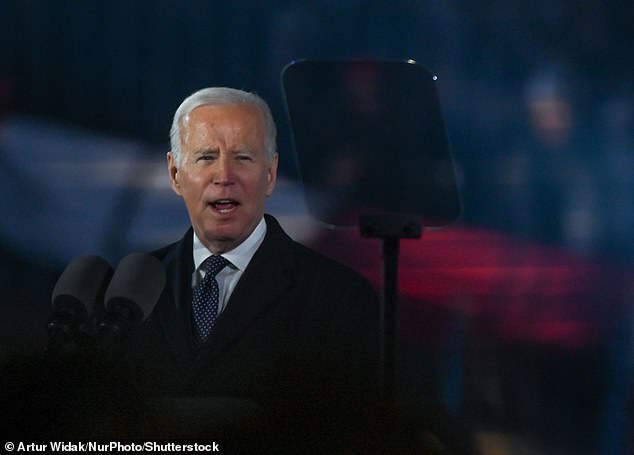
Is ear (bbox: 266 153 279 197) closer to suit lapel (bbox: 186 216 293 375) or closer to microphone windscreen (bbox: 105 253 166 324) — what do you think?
suit lapel (bbox: 186 216 293 375)

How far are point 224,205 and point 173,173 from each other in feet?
0.79

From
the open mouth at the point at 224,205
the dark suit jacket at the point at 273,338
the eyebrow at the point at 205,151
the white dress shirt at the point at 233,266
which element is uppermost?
the eyebrow at the point at 205,151

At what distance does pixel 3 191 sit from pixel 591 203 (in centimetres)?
167

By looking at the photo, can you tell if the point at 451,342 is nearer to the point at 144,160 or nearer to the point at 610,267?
the point at 610,267

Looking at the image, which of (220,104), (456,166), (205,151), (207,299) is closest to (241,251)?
(207,299)

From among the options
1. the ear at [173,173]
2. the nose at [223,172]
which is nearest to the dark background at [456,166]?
the ear at [173,173]

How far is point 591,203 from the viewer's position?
298 centimetres

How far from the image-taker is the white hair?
2.51 metres

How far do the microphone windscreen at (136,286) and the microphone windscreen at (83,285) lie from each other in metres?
0.02

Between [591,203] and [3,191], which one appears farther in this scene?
[591,203]

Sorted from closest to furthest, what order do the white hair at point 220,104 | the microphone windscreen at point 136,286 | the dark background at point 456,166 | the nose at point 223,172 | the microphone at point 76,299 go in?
1. the microphone at point 76,299
2. the microphone windscreen at point 136,286
3. the nose at point 223,172
4. the white hair at point 220,104
5. the dark background at point 456,166

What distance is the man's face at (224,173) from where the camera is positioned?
2.41m

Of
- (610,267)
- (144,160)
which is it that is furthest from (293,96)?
(610,267)

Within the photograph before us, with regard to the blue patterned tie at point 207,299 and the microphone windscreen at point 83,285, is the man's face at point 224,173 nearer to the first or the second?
the blue patterned tie at point 207,299
